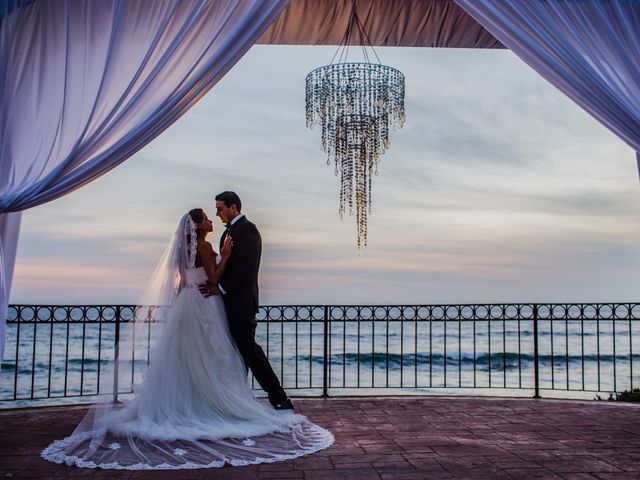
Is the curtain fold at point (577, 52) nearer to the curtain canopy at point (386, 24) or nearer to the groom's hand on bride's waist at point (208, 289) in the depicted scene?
the curtain canopy at point (386, 24)

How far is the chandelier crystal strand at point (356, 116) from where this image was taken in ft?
20.8

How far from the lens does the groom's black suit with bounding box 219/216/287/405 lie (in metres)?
4.94

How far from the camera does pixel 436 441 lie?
4.40m

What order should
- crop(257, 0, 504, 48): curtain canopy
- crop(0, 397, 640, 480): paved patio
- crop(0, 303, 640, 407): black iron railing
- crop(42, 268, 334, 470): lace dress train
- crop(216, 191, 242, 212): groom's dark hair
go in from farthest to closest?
1. crop(0, 303, 640, 407): black iron railing
2. crop(257, 0, 504, 48): curtain canopy
3. crop(216, 191, 242, 212): groom's dark hair
4. crop(42, 268, 334, 470): lace dress train
5. crop(0, 397, 640, 480): paved patio

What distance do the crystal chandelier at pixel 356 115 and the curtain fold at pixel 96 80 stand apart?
2.40 m

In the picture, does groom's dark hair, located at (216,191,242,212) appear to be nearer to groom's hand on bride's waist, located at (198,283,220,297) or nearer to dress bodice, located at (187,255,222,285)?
dress bodice, located at (187,255,222,285)

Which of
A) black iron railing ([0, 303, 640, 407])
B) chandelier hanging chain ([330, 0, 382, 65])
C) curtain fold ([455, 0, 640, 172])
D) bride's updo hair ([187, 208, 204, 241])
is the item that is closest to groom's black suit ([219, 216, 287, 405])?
bride's updo hair ([187, 208, 204, 241])

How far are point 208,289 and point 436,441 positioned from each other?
6.48ft

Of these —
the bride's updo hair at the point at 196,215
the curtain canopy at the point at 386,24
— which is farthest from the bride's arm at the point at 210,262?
the curtain canopy at the point at 386,24

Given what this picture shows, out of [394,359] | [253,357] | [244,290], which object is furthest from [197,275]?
[394,359]

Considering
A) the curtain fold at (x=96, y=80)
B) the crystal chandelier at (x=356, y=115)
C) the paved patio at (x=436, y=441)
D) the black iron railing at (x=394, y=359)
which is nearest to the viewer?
the paved patio at (x=436, y=441)

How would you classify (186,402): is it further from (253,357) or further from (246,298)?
(246,298)

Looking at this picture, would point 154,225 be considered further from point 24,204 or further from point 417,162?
point 24,204

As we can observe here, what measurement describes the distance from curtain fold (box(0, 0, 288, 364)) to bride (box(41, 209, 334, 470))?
1.01 m
